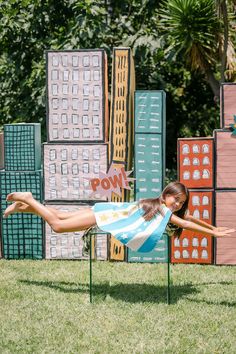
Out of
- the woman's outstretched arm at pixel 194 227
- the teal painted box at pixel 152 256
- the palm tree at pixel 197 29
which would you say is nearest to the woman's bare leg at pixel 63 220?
the woman's outstretched arm at pixel 194 227

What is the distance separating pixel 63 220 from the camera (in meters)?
6.33

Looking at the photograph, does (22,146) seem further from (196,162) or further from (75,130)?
(196,162)

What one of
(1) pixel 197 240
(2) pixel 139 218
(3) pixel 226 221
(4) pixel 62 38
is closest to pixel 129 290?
(2) pixel 139 218

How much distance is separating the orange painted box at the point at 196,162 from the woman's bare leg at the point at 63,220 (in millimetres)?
1456

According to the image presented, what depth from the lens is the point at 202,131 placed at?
15.8 meters

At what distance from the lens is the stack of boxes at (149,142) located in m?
7.21

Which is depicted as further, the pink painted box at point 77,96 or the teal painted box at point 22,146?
the teal painted box at point 22,146

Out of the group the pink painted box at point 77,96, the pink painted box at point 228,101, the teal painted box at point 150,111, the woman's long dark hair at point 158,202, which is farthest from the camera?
the pink painted box at point 77,96

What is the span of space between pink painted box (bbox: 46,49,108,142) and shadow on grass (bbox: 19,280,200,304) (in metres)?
Answer: 1.72

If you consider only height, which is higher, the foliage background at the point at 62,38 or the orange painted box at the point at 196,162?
the foliage background at the point at 62,38

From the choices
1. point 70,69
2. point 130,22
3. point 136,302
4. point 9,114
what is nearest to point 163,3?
point 130,22

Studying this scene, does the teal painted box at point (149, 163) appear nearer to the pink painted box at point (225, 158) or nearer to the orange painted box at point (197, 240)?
the orange painted box at point (197, 240)

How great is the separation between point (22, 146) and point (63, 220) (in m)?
1.56

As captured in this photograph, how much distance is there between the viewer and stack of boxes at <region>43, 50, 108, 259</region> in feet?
24.1
